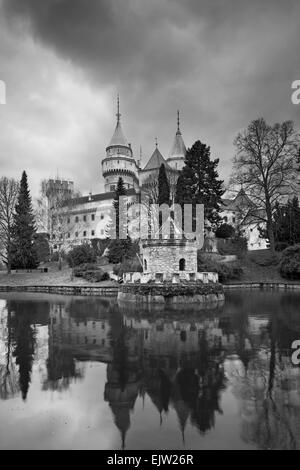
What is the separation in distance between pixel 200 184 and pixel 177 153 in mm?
30954

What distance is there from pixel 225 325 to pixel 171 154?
194ft

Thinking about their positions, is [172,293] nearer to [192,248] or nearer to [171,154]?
[192,248]

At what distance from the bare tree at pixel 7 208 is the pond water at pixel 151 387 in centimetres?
2724

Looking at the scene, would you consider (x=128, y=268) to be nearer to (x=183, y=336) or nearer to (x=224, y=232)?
(x=224, y=232)

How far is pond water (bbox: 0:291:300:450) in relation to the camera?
4.38 m

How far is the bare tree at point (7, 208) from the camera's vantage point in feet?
120

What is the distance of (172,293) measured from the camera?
18703 millimetres

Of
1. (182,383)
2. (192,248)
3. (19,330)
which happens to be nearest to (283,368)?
(182,383)

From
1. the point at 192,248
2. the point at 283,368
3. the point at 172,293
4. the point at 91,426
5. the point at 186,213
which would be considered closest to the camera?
the point at 91,426

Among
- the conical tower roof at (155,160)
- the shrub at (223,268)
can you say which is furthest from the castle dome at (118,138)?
the shrub at (223,268)

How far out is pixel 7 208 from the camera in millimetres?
36812

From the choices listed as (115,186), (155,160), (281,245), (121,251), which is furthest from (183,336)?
(115,186)

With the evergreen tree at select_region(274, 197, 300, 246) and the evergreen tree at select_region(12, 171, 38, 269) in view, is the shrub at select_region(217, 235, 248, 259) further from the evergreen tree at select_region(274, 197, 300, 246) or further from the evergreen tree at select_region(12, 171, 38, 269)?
the evergreen tree at select_region(12, 171, 38, 269)
